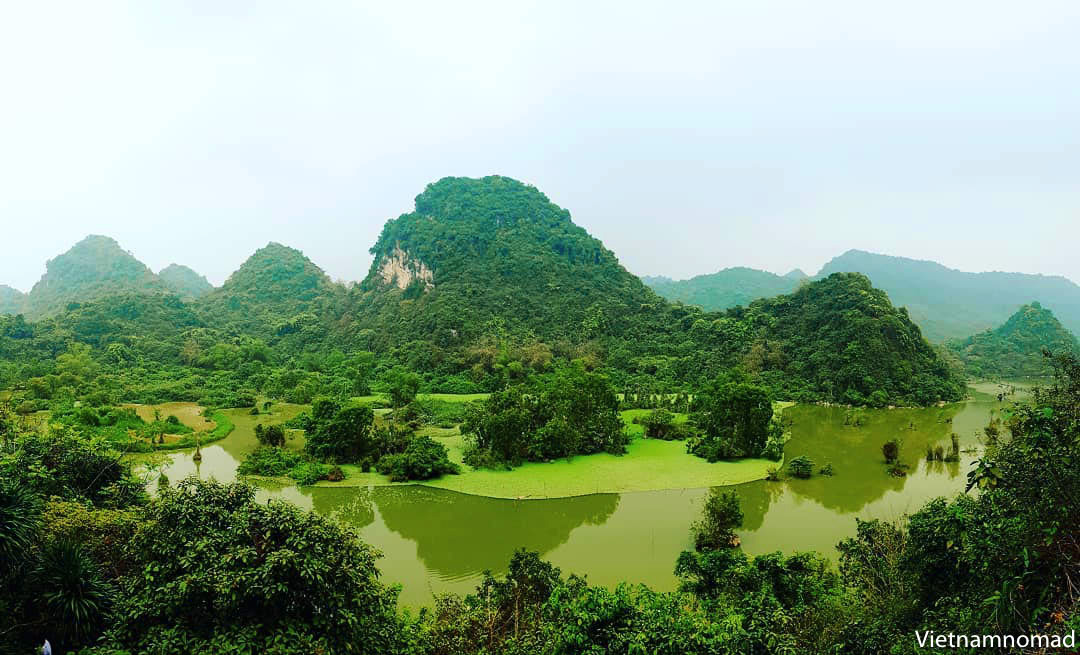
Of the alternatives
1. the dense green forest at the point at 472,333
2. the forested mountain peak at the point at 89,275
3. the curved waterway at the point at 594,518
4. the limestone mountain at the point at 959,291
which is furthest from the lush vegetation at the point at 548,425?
the limestone mountain at the point at 959,291

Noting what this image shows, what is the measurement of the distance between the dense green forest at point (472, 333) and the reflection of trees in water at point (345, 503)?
1706cm

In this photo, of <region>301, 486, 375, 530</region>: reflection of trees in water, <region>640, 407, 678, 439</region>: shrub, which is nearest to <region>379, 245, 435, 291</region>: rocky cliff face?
<region>640, 407, 678, 439</region>: shrub

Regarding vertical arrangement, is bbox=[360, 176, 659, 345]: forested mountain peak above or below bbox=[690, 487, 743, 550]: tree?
above

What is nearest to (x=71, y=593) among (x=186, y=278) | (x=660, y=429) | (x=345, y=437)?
(x=345, y=437)

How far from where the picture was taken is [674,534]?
40.4 feet

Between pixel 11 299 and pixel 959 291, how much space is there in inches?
7877

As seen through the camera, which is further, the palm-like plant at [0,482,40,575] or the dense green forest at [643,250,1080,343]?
the dense green forest at [643,250,1080,343]

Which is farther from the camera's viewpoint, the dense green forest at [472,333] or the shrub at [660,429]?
the dense green forest at [472,333]

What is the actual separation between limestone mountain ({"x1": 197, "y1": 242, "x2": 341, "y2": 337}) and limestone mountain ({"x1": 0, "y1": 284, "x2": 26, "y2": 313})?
113ft

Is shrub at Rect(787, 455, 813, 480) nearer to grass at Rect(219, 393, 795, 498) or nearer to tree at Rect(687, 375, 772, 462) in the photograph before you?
grass at Rect(219, 393, 795, 498)

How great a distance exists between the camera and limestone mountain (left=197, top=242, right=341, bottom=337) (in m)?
59.2

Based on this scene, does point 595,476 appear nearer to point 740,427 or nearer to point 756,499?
point 756,499

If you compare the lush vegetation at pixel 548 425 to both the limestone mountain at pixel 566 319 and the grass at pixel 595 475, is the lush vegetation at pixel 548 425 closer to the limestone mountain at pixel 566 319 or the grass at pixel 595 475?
the grass at pixel 595 475

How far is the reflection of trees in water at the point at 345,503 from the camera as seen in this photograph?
1359cm
